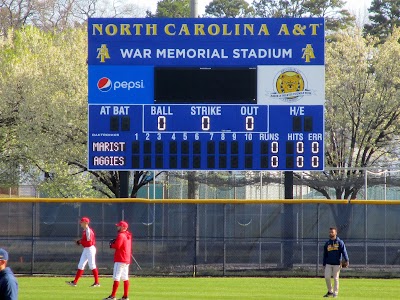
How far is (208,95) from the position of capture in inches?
987

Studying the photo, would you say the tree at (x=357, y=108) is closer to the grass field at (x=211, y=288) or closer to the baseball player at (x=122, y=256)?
the grass field at (x=211, y=288)

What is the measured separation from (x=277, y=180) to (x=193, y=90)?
42.1 ft

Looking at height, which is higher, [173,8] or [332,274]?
[173,8]

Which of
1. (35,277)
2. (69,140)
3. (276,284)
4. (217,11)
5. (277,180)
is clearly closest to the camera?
(276,284)

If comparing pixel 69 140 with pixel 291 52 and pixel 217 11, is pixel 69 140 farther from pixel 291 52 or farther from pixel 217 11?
pixel 217 11

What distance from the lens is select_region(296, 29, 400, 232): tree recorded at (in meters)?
38.4

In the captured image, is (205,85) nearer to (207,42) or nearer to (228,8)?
(207,42)

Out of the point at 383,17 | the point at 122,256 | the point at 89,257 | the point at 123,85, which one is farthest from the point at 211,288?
the point at 383,17

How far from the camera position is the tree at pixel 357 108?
3838 cm

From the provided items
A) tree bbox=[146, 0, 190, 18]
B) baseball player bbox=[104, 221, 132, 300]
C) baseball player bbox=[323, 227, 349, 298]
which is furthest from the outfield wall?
tree bbox=[146, 0, 190, 18]

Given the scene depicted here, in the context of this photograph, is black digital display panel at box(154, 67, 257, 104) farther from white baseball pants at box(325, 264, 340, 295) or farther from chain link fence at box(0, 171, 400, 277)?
white baseball pants at box(325, 264, 340, 295)

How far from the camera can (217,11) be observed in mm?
75312

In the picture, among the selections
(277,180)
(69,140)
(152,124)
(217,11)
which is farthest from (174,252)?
(217,11)

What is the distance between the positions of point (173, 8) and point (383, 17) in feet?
52.7
